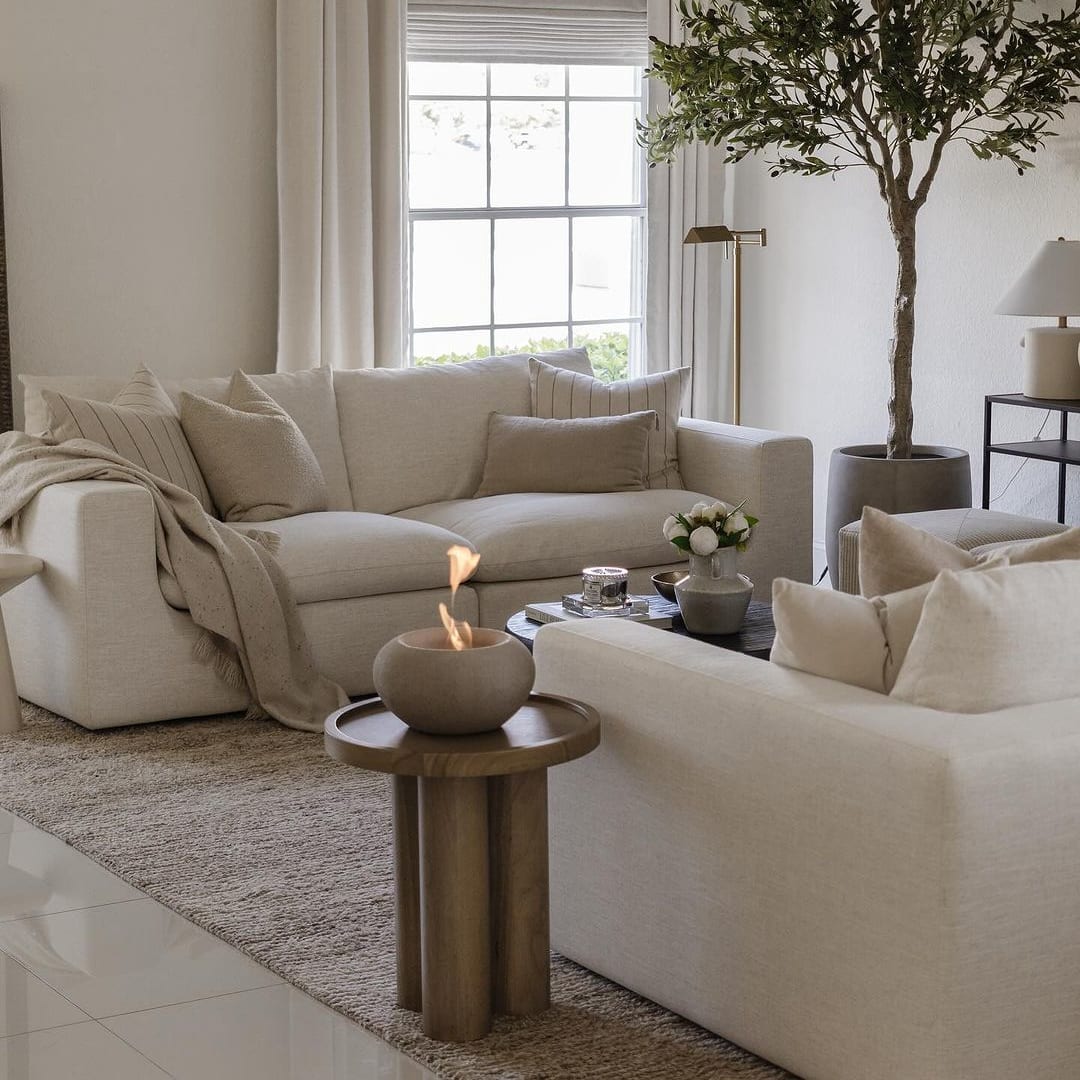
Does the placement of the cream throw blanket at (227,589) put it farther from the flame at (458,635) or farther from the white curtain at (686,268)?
the white curtain at (686,268)

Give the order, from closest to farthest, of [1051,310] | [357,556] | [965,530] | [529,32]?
[965,530]
[357,556]
[1051,310]
[529,32]

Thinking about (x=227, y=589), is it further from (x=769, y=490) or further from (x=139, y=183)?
(x=139, y=183)

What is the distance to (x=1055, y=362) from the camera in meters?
5.41

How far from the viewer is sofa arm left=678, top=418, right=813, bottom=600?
17.8ft

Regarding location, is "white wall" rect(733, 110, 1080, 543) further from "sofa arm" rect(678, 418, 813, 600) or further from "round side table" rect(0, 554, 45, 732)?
"round side table" rect(0, 554, 45, 732)

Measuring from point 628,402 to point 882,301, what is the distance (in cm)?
144

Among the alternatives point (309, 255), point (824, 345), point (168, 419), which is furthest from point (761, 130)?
point (168, 419)

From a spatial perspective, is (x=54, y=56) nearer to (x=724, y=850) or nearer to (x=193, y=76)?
A: (x=193, y=76)

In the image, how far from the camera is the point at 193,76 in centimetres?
604

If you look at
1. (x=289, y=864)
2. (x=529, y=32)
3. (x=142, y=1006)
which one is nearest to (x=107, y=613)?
(x=289, y=864)

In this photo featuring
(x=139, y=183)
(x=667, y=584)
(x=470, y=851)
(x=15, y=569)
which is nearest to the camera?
(x=470, y=851)

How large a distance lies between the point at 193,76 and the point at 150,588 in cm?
241

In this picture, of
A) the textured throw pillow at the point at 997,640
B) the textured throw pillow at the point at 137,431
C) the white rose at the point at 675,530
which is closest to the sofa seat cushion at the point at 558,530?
the textured throw pillow at the point at 137,431

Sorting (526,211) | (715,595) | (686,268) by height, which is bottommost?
(715,595)
